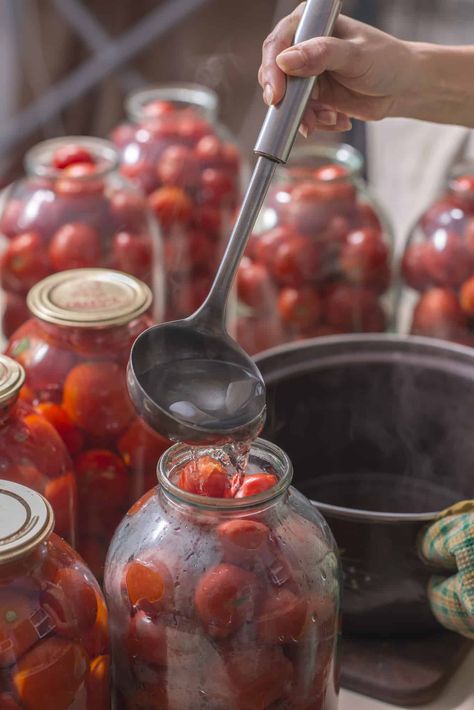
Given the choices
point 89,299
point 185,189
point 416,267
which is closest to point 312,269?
point 416,267

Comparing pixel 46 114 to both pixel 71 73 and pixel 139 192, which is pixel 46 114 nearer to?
pixel 71 73

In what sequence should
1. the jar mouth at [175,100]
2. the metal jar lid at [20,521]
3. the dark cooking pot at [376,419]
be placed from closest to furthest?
1. the metal jar lid at [20,521]
2. the dark cooking pot at [376,419]
3. the jar mouth at [175,100]

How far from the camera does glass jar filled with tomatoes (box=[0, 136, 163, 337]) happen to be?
3.10 feet

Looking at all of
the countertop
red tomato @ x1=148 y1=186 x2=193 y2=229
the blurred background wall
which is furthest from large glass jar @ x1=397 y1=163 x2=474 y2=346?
the blurred background wall

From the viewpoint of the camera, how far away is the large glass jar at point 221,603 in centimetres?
52

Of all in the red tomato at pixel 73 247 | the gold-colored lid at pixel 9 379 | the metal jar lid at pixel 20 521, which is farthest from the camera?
the red tomato at pixel 73 247

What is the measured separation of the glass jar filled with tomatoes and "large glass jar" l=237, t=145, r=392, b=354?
105mm

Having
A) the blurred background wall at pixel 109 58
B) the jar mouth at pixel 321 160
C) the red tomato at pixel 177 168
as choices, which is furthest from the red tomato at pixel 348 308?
the blurred background wall at pixel 109 58

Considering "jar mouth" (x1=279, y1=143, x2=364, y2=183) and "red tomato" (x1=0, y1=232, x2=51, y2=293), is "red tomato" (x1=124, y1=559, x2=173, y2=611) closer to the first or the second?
"red tomato" (x1=0, y1=232, x2=51, y2=293)

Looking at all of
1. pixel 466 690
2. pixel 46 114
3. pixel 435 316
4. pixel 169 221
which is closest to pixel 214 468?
pixel 466 690

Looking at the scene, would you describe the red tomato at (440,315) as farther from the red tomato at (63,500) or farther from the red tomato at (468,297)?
the red tomato at (63,500)

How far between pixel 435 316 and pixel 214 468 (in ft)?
1.56

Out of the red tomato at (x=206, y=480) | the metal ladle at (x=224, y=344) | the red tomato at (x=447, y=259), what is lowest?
the red tomato at (x=447, y=259)

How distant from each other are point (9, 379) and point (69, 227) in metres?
0.36
